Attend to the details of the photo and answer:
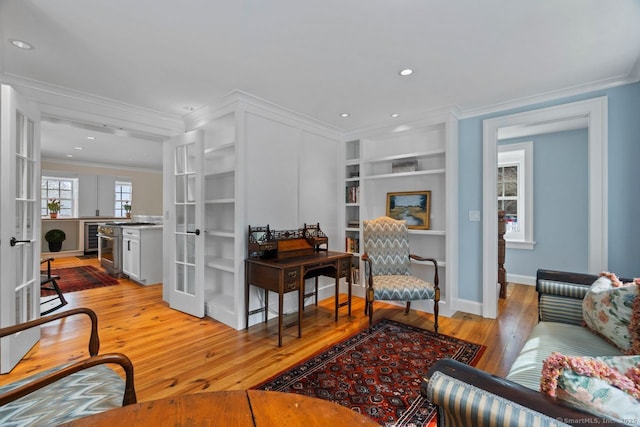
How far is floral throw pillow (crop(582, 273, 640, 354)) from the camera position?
1.46 metres

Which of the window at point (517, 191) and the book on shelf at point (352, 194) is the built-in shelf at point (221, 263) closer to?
the book on shelf at point (352, 194)

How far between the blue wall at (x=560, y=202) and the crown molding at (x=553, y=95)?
71.3 inches

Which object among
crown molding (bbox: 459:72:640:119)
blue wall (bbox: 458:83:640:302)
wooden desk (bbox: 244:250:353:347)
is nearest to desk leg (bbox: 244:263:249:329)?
wooden desk (bbox: 244:250:353:347)

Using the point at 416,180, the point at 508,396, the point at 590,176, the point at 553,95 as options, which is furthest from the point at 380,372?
the point at 553,95

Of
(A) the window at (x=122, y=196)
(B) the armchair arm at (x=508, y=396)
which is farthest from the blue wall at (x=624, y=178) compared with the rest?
(A) the window at (x=122, y=196)

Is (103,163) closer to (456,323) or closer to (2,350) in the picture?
(2,350)

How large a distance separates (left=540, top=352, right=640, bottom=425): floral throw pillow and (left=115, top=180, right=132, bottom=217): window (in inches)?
380

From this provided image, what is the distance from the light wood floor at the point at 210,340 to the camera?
7.06ft

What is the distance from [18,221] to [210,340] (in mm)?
1849

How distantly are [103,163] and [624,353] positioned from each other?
9.67m

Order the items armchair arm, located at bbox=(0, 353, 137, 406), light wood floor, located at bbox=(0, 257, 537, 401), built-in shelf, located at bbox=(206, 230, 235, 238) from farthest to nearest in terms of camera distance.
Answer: built-in shelf, located at bbox=(206, 230, 235, 238) → light wood floor, located at bbox=(0, 257, 537, 401) → armchair arm, located at bbox=(0, 353, 137, 406)

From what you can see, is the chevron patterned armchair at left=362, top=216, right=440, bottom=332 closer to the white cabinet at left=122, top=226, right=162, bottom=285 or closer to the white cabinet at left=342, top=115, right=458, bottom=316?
the white cabinet at left=342, top=115, right=458, bottom=316

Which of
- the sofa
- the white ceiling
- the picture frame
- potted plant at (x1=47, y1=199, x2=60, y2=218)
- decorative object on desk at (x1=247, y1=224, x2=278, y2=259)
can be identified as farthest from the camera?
potted plant at (x1=47, y1=199, x2=60, y2=218)

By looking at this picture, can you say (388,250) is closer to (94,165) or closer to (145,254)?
(145,254)
